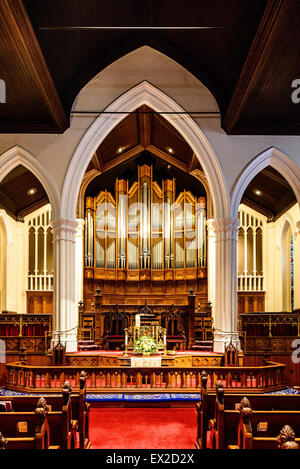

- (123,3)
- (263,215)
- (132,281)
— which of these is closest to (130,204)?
(132,281)

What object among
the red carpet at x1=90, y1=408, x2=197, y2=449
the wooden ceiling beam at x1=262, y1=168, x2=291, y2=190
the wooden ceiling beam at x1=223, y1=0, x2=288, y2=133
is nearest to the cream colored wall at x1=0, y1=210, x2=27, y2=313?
the wooden ceiling beam at x1=262, y1=168, x2=291, y2=190

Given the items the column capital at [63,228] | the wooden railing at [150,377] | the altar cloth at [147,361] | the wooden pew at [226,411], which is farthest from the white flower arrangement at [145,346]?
the wooden pew at [226,411]

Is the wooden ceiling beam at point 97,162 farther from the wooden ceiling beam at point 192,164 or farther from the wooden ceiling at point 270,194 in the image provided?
the wooden ceiling at point 270,194

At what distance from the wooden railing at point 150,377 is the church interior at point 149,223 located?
4 centimetres

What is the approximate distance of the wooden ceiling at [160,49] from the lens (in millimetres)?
8969

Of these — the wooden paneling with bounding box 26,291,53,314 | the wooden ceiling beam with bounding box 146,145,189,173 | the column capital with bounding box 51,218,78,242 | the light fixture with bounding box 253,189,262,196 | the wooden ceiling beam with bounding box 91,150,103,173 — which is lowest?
the wooden paneling with bounding box 26,291,53,314

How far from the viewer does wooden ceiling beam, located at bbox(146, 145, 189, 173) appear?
1891cm

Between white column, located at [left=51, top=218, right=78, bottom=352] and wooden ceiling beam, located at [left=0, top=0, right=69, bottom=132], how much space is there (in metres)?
2.70

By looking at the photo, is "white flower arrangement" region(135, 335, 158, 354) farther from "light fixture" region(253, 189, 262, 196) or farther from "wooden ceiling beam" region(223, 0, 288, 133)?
"light fixture" region(253, 189, 262, 196)

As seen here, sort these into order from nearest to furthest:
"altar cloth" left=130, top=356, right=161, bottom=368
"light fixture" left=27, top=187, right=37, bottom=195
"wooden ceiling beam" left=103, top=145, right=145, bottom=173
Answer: "altar cloth" left=130, top=356, right=161, bottom=368, "light fixture" left=27, top=187, right=37, bottom=195, "wooden ceiling beam" left=103, top=145, right=145, bottom=173

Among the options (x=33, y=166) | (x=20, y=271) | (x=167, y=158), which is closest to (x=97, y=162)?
(x=167, y=158)

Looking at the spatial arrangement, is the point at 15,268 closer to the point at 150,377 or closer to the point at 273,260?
the point at 273,260

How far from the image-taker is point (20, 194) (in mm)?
18188

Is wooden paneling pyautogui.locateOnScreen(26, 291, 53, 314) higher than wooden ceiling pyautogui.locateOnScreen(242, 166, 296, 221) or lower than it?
lower
